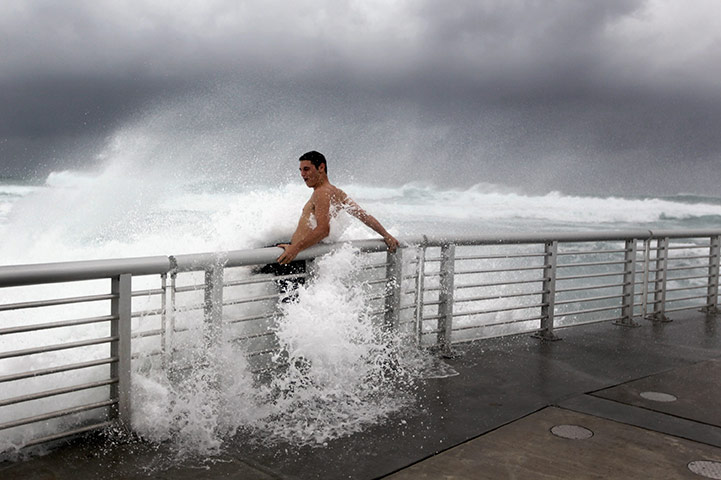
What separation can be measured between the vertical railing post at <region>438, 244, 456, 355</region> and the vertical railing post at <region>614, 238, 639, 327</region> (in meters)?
2.88

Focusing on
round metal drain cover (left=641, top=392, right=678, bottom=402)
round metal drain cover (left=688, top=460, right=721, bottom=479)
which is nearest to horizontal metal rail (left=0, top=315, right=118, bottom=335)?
round metal drain cover (left=688, top=460, right=721, bottom=479)

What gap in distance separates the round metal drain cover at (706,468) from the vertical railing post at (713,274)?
6.07m

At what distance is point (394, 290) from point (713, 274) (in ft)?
19.1

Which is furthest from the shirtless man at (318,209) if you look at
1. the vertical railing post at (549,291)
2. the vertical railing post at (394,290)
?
the vertical railing post at (549,291)

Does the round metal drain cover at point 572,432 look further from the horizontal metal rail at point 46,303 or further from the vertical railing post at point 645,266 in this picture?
the vertical railing post at point 645,266

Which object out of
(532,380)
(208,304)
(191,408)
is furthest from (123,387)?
(532,380)

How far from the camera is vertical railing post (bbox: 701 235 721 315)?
28.6ft

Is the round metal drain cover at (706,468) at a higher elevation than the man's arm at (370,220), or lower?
lower

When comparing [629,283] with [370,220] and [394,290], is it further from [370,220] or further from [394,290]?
[370,220]

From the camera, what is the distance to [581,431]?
→ 12.8ft

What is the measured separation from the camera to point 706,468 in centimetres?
340

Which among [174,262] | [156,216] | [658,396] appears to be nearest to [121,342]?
[174,262]

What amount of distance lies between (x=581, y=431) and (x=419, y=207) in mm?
34250

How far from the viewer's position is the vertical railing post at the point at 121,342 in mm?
3617
